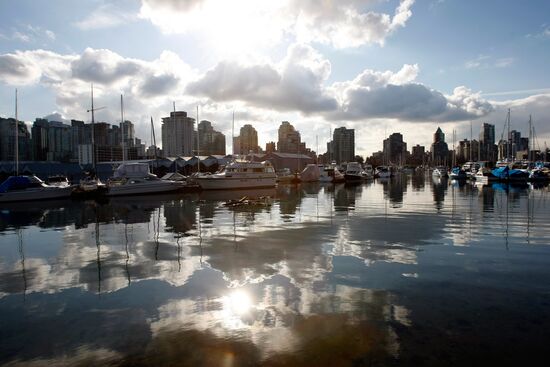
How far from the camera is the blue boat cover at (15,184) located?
40719mm

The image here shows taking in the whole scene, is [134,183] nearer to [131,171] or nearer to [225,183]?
[131,171]

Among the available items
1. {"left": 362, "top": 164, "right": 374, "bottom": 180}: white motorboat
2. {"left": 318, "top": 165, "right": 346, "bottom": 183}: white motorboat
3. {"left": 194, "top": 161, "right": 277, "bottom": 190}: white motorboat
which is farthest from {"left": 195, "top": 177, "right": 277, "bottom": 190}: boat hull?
{"left": 362, "top": 164, "right": 374, "bottom": 180}: white motorboat

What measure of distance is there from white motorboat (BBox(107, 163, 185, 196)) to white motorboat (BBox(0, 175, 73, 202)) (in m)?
6.47

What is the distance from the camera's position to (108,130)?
17462 centimetres

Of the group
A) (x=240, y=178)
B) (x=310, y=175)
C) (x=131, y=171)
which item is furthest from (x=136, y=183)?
(x=310, y=175)

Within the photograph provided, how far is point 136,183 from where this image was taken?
4816 cm

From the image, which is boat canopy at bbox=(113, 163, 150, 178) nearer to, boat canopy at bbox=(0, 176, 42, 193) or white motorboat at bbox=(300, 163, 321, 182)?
boat canopy at bbox=(0, 176, 42, 193)

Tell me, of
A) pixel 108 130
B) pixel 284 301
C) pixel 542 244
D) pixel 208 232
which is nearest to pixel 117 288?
pixel 284 301

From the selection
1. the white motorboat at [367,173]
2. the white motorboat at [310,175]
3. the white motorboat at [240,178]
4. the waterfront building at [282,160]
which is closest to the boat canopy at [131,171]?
the white motorboat at [240,178]

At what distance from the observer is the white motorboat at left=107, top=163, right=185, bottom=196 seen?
4656cm

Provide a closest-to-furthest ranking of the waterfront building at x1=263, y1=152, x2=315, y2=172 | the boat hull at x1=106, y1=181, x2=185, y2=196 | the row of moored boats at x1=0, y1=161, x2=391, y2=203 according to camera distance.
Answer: the row of moored boats at x1=0, y1=161, x2=391, y2=203, the boat hull at x1=106, y1=181, x2=185, y2=196, the waterfront building at x1=263, y1=152, x2=315, y2=172

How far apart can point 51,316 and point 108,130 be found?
18407 centimetres

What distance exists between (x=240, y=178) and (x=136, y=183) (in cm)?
1550

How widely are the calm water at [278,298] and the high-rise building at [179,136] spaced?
142 m
